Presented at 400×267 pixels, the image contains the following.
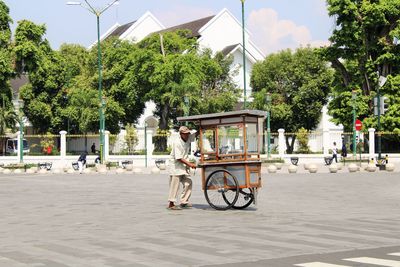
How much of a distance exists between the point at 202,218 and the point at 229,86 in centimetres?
5174

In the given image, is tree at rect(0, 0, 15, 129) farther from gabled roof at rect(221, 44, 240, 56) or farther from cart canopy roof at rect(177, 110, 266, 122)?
cart canopy roof at rect(177, 110, 266, 122)

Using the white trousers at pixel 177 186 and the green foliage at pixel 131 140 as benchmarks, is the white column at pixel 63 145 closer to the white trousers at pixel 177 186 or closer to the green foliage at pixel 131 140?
the green foliage at pixel 131 140

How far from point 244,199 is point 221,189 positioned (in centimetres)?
71

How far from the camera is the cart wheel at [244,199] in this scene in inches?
626

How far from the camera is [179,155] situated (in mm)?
15820

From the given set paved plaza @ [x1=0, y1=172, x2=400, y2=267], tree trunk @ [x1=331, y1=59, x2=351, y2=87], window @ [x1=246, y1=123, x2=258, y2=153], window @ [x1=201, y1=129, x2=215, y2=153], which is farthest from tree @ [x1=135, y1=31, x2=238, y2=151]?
window @ [x1=246, y1=123, x2=258, y2=153]

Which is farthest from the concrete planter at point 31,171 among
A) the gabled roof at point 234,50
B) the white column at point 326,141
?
the gabled roof at point 234,50

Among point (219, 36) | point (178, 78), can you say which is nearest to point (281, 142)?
point (178, 78)

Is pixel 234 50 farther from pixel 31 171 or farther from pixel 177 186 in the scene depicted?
pixel 177 186

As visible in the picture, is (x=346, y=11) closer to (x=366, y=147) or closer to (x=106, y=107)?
(x=366, y=147)

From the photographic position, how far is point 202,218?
14.2 m

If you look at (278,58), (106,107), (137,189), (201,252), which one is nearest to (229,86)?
(278,58)

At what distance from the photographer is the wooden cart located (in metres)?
15.6

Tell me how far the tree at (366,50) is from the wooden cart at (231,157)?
35977 millimetres
